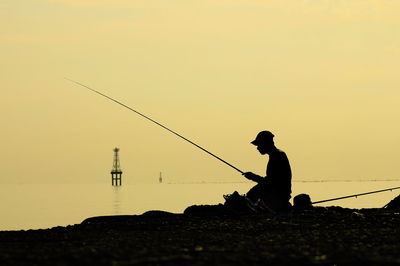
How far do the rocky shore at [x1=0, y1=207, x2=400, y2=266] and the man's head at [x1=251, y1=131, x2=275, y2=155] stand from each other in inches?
52.2

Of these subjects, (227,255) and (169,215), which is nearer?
(227,255)

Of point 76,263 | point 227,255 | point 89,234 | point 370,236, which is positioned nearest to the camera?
point 76,263

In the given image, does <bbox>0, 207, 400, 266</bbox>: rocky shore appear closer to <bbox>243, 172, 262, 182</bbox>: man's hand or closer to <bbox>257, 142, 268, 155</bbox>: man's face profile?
<bbox>243, 172, 262, 182</bbox>: man's hand

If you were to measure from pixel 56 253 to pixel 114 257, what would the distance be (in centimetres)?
86

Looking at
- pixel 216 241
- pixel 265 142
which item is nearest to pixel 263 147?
pixel 265 142

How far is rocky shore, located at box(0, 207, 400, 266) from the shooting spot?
8508 mm

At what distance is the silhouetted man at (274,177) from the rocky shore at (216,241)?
569 mm

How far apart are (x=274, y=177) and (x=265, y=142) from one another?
2.16 ft

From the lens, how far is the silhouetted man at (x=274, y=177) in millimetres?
15312

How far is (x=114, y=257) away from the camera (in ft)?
28.1

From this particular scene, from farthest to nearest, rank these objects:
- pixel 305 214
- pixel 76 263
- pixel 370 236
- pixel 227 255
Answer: pixel 305 214 → pixel 370 236 → pixel 227 255 → pixel 76 263

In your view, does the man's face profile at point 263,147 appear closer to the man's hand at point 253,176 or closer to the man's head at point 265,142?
the man's head at point 265,142

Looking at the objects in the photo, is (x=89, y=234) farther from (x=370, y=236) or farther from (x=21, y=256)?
(x=370, y=236)

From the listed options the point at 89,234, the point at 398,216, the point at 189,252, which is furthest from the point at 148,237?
the point at 398,216
